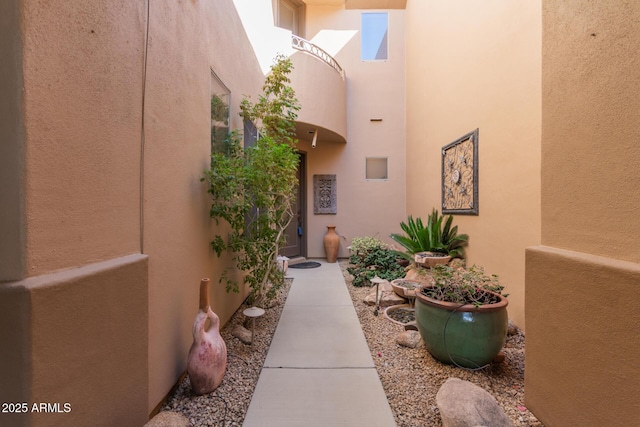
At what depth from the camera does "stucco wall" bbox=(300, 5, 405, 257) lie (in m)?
6.98

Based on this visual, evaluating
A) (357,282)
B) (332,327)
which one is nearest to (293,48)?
(357,282)

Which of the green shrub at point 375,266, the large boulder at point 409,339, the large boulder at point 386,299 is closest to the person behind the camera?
the large boulder at point 409,339

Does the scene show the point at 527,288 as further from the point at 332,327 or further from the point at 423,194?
the point at 423,194

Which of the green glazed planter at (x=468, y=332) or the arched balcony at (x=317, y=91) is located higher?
the arched balcony at (x=317, y=91)

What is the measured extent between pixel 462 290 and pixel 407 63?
20.6 feet

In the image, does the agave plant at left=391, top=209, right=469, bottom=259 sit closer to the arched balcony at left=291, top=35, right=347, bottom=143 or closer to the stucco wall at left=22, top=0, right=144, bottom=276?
the arched balcony at left=291, top=35, right=347, bottom=143

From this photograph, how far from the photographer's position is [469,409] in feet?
4.86

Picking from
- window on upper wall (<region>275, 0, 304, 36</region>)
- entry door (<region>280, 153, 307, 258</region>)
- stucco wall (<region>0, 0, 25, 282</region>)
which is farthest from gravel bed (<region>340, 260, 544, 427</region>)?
window on upper wall (<region>275, 0, 304, 36</region>)

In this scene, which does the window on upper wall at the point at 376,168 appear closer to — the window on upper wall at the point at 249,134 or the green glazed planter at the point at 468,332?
the window on upper wall at the point at 249,134

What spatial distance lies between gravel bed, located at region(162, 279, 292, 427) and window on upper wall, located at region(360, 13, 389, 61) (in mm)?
6990

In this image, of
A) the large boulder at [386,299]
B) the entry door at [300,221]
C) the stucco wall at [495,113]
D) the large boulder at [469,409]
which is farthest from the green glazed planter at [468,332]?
the entry door at [300,221]

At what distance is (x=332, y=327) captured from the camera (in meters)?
3.04

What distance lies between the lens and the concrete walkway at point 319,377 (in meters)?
1.73

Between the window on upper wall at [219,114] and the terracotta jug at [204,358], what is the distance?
152 centimetres
